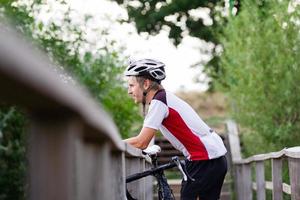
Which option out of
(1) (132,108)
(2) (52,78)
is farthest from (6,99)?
(1) (132,108)

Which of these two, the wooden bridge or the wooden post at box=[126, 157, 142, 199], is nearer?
the wooden bridge

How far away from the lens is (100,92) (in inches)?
468

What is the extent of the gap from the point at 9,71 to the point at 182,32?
2285cm

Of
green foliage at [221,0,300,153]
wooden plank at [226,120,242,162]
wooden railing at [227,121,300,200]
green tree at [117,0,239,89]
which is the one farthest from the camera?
green tree at [117,0,239,89]

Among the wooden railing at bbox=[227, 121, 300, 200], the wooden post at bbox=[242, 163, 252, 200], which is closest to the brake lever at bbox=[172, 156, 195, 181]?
the wooden railing at bbox=[227, 121, 300, 200]

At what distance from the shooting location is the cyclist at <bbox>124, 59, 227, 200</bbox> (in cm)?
541

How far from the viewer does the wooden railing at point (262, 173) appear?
6.16 metres

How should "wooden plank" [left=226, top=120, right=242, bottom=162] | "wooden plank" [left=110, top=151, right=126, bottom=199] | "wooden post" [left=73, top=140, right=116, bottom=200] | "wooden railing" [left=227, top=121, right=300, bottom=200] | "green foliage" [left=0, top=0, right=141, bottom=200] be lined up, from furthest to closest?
"wooden plank" [left=226, top=120, right=242, bottom=162] < "green foliage" [left=0, top=0, right=141, bottom=200] < "wooden railing" [left=227, top=121, right=300, bottom=200] < "wooden plank" [left=110, top=151, right=126, bottom=199] < "wooden post" [left=73, top=140, right=116, bottom=200]

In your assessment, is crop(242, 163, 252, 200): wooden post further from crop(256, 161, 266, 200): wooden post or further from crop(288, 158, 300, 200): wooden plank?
crop(288, 158, 300, 200): wooden plank

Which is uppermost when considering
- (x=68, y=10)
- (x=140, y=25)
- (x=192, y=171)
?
(x=140, y=25)

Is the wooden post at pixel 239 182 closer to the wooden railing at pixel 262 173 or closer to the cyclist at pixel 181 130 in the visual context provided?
the wooden railing at pixel 262 173

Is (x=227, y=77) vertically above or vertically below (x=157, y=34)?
below

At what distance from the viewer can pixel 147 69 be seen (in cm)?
558

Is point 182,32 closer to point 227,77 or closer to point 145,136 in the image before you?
point 227,77
